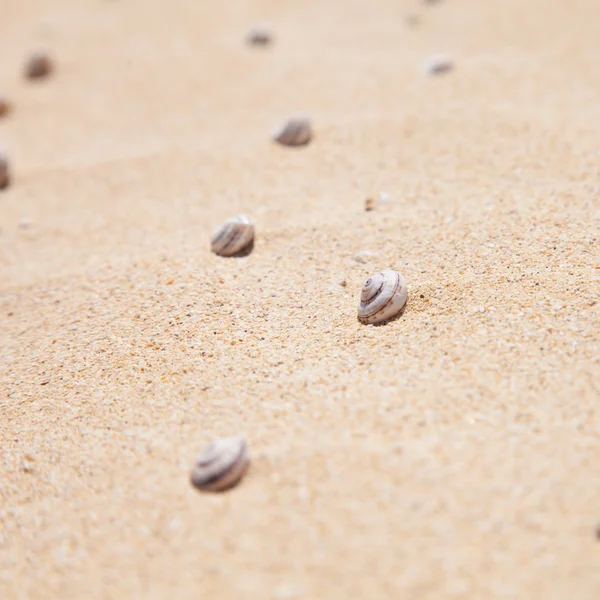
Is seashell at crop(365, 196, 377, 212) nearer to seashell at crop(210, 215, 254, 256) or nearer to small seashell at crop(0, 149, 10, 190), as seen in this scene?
seashell at crop(210, 215, 254, 256)

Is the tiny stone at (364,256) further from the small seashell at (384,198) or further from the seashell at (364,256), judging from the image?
the small seashell at (384,198)

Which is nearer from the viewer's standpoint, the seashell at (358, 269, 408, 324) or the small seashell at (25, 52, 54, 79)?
the seashell at (358, 269, 408, 324)

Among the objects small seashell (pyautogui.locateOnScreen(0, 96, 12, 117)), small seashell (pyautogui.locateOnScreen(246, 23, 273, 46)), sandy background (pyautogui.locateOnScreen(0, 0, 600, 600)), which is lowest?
sandy background (pyautogui.locateOnScreen(0, 0, 600, 600))

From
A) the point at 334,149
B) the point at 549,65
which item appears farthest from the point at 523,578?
the point at 549,65

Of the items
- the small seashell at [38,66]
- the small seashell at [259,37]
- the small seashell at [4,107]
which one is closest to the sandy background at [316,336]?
the small seashell at [4,107]

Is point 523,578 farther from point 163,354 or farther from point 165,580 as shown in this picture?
point 163,354

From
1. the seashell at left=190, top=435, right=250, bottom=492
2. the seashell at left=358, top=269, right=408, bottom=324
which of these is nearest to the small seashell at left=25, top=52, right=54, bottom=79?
the seashell at left=358, top=269, right=408, bottom=324
